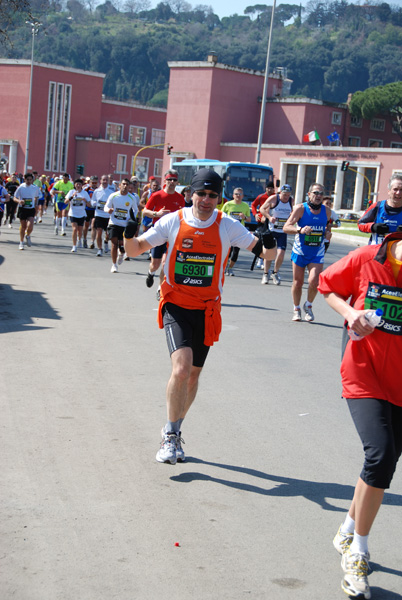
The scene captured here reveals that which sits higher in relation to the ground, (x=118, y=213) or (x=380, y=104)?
(x=380, y=104)

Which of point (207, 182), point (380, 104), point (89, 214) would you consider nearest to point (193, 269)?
point (207, 182)

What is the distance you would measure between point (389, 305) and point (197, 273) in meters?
1.90

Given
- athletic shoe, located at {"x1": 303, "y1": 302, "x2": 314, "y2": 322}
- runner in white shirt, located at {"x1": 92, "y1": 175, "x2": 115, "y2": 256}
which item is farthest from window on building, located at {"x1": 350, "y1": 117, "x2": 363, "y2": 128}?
→ athletic shoe, located at {"x1": 303, "y1": 302, "x2": 314, "y2": 322}

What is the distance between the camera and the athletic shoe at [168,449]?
5410mm

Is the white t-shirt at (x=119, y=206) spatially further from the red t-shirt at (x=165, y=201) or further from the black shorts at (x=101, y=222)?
the black shorts at (x=101, y=222)

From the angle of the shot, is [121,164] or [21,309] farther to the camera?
[121,164]

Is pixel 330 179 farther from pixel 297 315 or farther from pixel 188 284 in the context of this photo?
pixel 188 284

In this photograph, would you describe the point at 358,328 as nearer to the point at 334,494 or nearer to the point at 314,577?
the point at 314,577

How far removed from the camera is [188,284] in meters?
5.60

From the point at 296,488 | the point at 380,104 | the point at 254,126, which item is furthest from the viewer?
the point at 380,104

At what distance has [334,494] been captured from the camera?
16.6ft

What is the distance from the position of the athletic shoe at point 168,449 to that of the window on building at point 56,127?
7901 cm

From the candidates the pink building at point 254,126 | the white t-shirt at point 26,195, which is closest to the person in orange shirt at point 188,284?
the white t-shirt at point 26,195

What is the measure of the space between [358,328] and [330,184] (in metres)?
64.3
